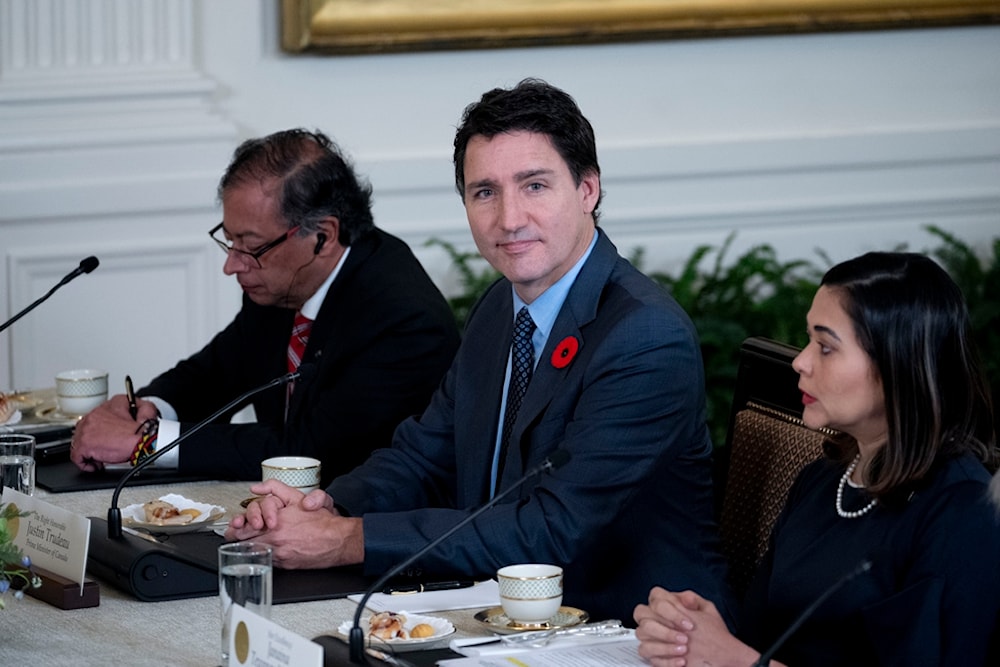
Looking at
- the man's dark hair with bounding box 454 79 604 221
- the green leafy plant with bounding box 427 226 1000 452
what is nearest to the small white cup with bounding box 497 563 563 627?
the man's dark hair with bounding box 454 79 604 221

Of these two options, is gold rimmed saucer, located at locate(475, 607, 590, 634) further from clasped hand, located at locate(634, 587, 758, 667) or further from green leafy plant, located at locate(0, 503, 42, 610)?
green leafy plant, located at locate(0, 503, 42, 610)

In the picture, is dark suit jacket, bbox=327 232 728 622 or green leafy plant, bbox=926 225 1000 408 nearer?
dark suit jacket, bbox=327 232 728 622

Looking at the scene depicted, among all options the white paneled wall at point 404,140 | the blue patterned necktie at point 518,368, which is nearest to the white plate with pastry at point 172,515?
the blue patterned necktie at point 518,368

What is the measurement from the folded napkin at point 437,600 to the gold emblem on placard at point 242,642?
39 centimetres

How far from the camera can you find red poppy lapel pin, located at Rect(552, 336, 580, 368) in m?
2.76

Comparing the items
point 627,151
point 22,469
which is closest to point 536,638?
point 22,469

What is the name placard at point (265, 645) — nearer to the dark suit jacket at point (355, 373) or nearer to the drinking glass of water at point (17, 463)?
the drinking glass of water at point (17, 463)

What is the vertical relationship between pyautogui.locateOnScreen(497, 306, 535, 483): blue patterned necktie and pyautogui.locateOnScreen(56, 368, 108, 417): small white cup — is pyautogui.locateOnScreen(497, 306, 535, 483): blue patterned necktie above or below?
above

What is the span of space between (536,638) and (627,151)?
3617mm

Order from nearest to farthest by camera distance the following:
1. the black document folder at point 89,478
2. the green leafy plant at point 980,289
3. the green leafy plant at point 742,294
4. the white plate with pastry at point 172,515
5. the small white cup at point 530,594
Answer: the small white cup at point 530,594
the white plate with pastry at point 172,515
the black document folder at point 89,478
the green leafy plant at point 742,294
the green leafy plant at point 980,289

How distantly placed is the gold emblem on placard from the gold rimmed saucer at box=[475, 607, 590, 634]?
40 centimetres

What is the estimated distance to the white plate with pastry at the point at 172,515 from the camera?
2.76 meters

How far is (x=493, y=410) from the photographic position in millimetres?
2908

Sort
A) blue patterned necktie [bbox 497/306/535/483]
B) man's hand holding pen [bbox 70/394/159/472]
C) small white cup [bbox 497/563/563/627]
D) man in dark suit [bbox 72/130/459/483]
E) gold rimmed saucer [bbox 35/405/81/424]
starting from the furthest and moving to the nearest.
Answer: gold rimmed saucer [bbox 35/405/81/424], man in dark suit [bbox 72/130/459/483], man's hand holding pen [bbox 70/394/159/472], blue patterned necktie [bbox 497/306/535/483], small white cup [bbox 497/563/563/627]
